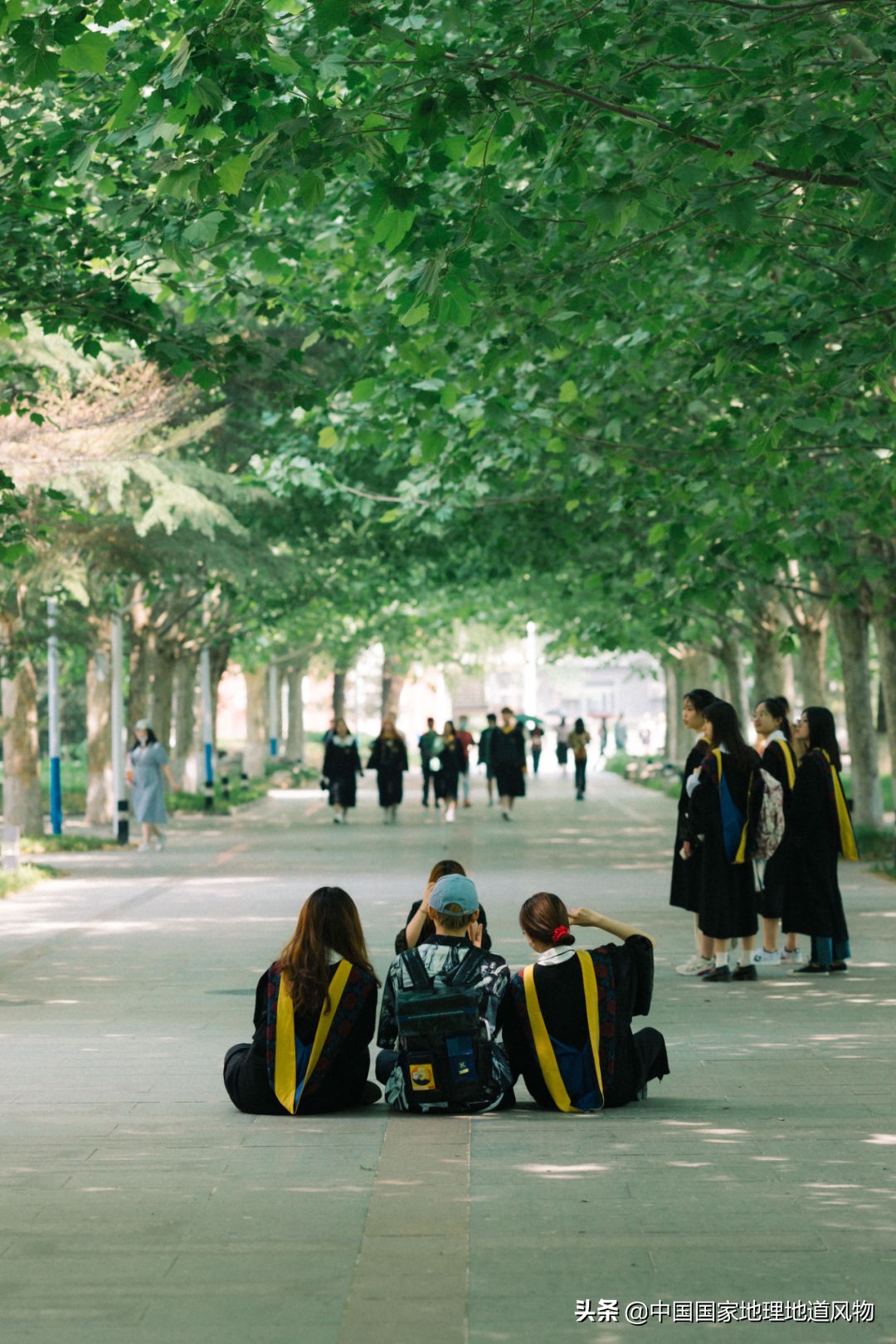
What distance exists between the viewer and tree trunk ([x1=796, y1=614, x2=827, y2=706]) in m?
30.1

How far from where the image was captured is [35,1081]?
8625 millimetres

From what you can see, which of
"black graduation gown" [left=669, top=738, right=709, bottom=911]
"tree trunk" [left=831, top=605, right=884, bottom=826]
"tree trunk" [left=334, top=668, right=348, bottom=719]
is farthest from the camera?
"tree trunk" [left=334, top=668, right=348, bottom=719]

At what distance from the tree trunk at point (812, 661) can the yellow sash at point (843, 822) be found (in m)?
18.1

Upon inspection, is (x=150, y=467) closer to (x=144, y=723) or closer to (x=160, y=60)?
(x=144, y=723)

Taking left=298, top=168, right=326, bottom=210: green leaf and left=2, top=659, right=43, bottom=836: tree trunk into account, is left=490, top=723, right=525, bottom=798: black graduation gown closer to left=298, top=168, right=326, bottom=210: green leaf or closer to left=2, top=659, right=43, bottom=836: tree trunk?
left=2, top=659, right=43, bottom=836: tree trunk

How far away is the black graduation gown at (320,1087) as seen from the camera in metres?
7.74

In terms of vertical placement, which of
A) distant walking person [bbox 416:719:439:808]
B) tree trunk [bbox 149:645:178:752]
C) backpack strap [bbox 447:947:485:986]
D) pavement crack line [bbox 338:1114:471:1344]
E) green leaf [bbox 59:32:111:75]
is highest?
green leaf [bbox 59:32:111:75]

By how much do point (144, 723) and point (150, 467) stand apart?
19.7 ft

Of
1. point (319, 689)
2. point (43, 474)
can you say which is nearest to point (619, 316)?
point (43, 474)

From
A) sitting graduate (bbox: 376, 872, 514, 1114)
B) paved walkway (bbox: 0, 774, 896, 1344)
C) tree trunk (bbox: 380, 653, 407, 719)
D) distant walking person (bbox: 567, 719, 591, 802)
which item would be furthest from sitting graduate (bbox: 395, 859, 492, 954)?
tree trunk (bbox: 380, 653, 407, 719)

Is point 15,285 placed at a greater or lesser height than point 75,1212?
greater

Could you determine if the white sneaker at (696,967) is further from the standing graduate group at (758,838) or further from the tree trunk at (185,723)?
the tree trunk at (185,723)

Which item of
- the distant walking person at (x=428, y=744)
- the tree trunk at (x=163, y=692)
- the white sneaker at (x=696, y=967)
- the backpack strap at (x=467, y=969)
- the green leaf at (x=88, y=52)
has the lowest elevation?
the white sneaker at (x=696, y=967)

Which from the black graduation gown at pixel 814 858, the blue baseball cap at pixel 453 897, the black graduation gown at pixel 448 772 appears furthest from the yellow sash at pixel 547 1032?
the black graduation gown at pixel 448 772
